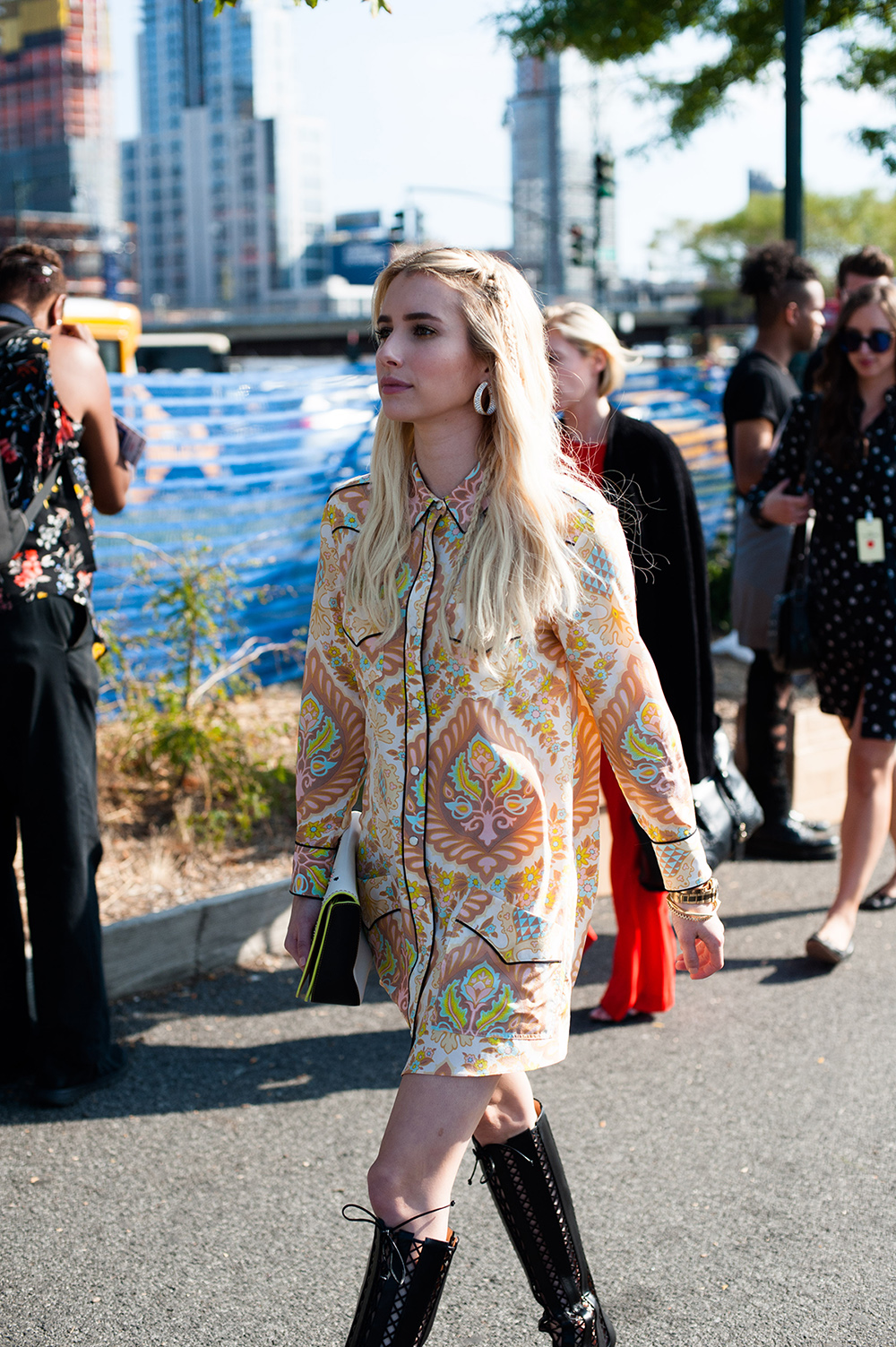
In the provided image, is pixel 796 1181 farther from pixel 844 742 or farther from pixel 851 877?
pixel 844 742

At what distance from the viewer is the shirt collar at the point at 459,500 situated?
2217 mm

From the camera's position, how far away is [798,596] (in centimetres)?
455

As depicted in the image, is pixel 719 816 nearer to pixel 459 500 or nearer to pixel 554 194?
pixel 459 500

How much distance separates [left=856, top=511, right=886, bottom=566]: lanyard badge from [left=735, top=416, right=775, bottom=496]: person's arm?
3.23ft

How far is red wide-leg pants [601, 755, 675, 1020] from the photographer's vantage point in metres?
4.00

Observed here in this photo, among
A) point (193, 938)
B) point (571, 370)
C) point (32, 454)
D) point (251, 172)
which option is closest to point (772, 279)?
point (571, 370)

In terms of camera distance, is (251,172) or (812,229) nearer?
(812,229)

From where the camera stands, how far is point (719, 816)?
12.3 ft

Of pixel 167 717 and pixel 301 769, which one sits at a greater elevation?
pixel 301 769

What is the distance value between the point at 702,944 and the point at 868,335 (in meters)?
2.74

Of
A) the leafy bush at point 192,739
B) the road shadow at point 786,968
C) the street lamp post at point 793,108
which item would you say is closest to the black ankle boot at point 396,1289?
the road shadow at point 786,968

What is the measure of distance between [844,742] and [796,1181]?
3.53m

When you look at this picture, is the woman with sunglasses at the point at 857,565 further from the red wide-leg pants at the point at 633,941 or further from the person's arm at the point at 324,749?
the person's arm at the point at 324,749

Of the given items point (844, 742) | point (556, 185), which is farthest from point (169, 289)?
point (844, 742)
